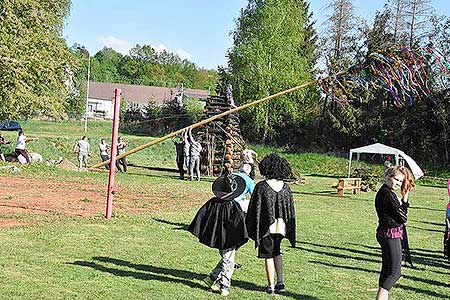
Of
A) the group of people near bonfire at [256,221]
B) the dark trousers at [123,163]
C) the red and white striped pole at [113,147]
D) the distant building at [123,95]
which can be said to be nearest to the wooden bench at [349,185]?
the dark trousers at [123,163]

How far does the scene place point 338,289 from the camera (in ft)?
26.5

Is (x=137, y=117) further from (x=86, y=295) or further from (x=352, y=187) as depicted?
(x=86, y=295)

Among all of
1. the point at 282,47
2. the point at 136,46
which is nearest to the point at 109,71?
the point at 136,46

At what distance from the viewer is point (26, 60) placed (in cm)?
1928

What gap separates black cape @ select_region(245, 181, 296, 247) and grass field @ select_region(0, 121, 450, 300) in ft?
2.58

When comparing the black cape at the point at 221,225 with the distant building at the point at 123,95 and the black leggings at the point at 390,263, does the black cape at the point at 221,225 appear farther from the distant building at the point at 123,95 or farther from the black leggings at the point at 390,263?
the distant building at the point at 123,95

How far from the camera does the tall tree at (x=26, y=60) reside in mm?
18750

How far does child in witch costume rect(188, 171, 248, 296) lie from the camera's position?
295 inches

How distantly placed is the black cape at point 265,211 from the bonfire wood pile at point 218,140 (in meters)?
21.9

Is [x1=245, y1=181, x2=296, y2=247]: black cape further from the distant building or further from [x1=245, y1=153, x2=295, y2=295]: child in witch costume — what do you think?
the distant building

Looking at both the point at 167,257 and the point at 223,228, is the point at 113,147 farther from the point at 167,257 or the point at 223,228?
the point at 223,228

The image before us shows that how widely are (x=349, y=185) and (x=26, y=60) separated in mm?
13509

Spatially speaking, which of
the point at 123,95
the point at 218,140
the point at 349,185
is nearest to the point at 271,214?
the point at 349,185

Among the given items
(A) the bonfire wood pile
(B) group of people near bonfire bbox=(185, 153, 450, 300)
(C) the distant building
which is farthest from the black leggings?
(C) the distant building
